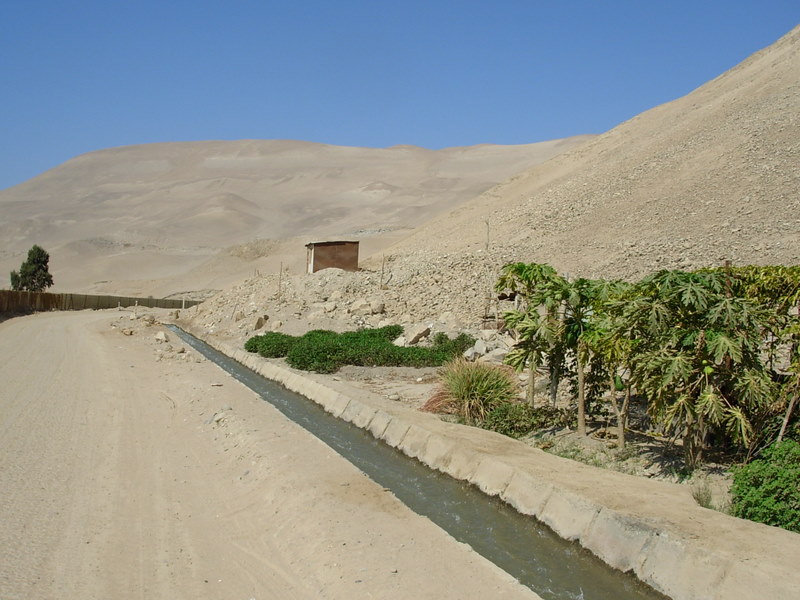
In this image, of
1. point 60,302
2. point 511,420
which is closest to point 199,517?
point 511,420

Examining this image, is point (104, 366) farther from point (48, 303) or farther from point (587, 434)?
point (48, 303)

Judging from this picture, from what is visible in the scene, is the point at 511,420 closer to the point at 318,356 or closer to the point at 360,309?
the point at 318,356

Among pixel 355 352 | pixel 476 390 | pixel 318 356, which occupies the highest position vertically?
pixel 355 352

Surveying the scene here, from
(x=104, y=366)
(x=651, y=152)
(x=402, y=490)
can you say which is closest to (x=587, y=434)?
(x=402, y=490)

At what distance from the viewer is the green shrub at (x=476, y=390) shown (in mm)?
13758

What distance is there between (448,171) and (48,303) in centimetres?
15525

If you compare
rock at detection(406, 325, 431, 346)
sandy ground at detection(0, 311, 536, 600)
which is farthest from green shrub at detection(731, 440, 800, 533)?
rock at detection(406, 325, 431, 346)

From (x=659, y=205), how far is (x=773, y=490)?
121 feet

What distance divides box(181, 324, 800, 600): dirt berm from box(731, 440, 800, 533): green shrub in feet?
1.01

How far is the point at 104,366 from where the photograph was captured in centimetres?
2045

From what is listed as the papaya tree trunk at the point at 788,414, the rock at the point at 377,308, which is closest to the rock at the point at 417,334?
the rock at the point at 377,308

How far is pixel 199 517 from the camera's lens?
827cm

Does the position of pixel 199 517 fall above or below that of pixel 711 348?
below

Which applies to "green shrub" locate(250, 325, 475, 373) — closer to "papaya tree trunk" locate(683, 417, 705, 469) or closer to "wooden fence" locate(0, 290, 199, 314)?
"papaya tree trunk" locate(683, 417, 705, 469)
